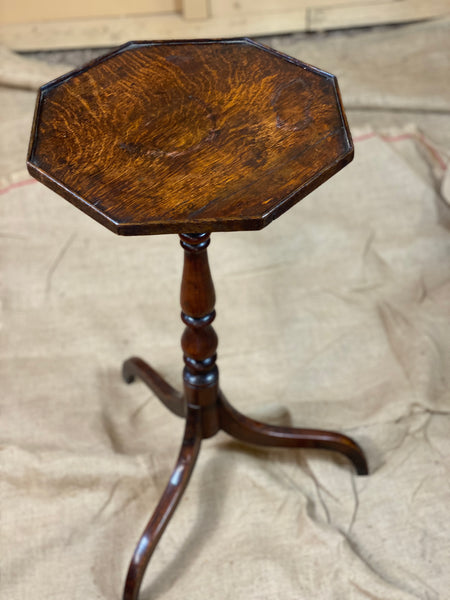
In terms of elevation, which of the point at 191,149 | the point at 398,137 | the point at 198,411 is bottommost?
the point at 198,411

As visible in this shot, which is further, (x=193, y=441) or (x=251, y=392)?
(x=251, y=392)

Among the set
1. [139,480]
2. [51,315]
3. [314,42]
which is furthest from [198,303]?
[314,42]

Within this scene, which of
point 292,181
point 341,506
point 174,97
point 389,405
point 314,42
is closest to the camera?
point 292,181

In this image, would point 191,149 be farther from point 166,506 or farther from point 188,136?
point 166,506

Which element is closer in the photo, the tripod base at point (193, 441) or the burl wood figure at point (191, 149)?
the burl wood figure at point (191, 149)

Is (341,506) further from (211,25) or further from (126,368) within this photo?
(211,25)

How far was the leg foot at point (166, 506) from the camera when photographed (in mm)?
1332

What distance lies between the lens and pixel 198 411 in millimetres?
1442

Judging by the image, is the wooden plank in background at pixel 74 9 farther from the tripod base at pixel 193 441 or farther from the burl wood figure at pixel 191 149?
the tripod base at pixel 193 441

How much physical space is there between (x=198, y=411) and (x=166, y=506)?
0.18 m

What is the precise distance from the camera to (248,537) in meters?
1.47

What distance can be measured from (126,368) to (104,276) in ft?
1.15

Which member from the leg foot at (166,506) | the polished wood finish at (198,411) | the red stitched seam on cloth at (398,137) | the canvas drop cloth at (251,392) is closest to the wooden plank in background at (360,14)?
the canvas drop cloth at (251,392)

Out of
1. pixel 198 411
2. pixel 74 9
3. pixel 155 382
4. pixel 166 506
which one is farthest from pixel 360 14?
pixel 166 506
